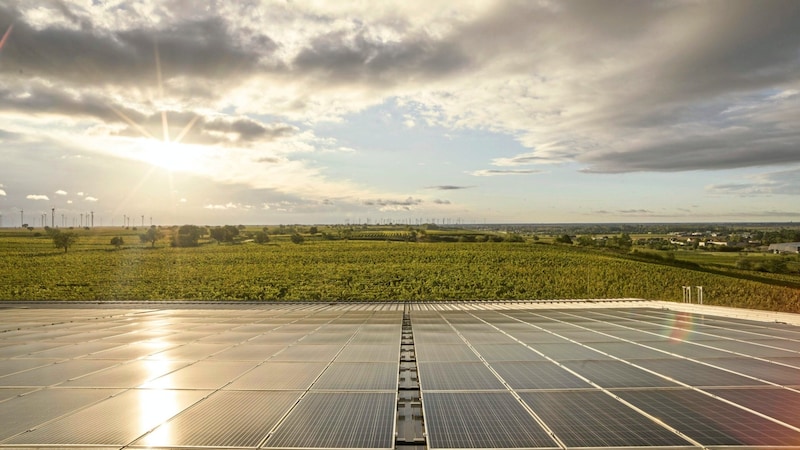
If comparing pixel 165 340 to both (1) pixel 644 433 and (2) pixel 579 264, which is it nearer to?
(1) pixel 644 433

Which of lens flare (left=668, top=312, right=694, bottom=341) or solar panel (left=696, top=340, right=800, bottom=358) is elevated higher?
solar panel (left=696, top=340, right=800, bottom=358)

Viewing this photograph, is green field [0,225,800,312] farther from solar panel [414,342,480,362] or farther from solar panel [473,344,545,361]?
solar panel [473,344,545,361]

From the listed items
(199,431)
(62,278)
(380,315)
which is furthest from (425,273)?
(199,431)

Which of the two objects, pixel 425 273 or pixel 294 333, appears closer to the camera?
pixel 294 333

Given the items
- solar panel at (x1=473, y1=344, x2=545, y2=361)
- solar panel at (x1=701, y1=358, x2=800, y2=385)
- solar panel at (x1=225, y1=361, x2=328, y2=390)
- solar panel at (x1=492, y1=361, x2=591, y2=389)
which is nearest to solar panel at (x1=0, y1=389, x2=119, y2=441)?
solar panel at (x1=225, y1=361, x2=328, y2=390)

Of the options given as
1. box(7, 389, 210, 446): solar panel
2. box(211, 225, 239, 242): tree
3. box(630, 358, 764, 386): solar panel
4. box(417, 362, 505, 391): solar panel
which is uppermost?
box(211, 225, 239, 242): tree

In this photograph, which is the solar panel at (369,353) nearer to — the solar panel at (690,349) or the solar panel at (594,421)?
the solar panel at (594,421)
